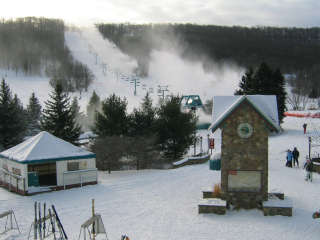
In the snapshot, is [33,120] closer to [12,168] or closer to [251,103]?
[12,168]

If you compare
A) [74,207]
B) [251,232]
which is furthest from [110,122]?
[251,232]

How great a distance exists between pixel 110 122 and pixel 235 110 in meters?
15.5

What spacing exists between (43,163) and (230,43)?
138m

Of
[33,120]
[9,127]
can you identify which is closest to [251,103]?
[9,127]

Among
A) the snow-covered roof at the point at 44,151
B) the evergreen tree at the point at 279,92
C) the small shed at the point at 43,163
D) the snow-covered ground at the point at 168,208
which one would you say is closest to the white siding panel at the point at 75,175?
the small shed at the point at 43,163

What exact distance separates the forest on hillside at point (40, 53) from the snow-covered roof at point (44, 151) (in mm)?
89722

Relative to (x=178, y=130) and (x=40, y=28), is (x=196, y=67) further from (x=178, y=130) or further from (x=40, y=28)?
(x=178, y=130)

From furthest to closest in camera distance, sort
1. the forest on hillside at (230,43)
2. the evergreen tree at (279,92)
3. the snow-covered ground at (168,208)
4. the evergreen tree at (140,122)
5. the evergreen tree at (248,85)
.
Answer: the forest on hillside at (230,43) < the evergreen tree at (248,85) < the evergreen tree at (279,92) < the evergreen tree at (140,122) < the snow-covered ground at (168,208)

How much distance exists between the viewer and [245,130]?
45.1ft

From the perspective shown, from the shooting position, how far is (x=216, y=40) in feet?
496

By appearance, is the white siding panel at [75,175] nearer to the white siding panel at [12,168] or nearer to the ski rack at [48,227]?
the white siding panel at [12,168]

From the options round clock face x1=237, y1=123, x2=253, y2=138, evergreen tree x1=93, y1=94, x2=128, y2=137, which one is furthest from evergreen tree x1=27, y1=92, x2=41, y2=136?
round clock face x1=237, y1=123, x2=253, y2=138

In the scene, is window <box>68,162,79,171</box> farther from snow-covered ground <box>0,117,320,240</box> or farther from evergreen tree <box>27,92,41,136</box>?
evergreen tree <box>27,92,41,136</box>

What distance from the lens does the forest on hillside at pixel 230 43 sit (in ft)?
430
